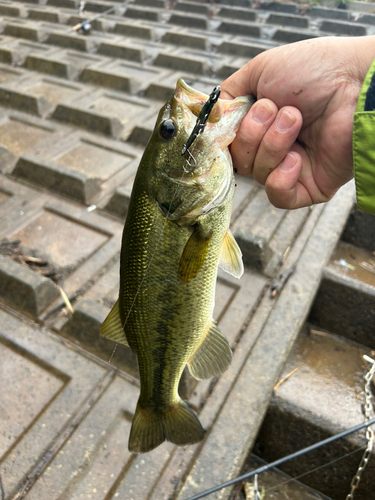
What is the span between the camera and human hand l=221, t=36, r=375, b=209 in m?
1.58

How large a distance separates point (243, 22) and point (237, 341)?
21.0 feet

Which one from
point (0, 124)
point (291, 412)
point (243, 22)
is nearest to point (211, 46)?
point (243, 22)

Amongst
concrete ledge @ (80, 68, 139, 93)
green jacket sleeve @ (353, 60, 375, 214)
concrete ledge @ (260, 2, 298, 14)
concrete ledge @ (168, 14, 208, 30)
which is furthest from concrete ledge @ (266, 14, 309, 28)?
green jacket sleeve @ (353, 60, 375, 214)

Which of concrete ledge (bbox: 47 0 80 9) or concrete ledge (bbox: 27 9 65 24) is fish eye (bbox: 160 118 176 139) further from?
concrete ledge (bbox: 47 0 80 9)

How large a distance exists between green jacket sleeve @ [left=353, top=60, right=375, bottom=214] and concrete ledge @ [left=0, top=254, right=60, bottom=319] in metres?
2.13

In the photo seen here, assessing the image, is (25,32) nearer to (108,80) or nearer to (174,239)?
(108,80)

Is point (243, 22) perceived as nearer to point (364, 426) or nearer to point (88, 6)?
point (88, 6)

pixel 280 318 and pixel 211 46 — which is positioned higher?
pixel 211 46

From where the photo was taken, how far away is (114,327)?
1577mm

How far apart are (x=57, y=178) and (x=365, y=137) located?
295 centimetres

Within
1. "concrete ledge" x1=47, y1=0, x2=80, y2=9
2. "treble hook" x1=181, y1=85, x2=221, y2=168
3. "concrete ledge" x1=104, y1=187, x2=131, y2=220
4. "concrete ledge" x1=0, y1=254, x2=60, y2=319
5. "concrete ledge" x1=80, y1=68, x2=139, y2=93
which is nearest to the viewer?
"treble hook" x1=181, y1=85, x2=221, y2=168

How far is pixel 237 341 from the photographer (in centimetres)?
269

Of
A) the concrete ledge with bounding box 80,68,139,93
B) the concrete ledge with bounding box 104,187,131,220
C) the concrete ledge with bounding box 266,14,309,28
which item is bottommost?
the concrete ledge with bounding box 104,187,131,220

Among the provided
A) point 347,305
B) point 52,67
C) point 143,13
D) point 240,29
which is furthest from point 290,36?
point 347,305
